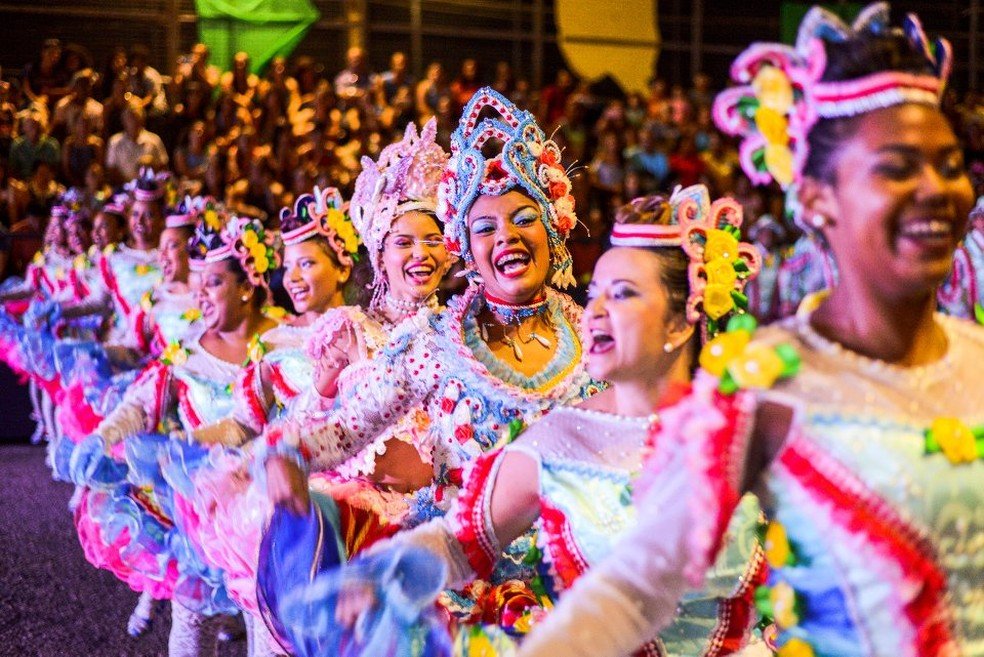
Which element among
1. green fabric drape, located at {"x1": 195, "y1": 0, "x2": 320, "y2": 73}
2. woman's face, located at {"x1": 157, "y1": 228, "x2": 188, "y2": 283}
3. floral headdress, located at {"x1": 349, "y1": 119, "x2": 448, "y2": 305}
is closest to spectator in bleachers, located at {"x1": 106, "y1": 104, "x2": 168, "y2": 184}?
green fabric drape, located at {"x1": 195, "y1": 0, "x2": 320, "y2": 73}

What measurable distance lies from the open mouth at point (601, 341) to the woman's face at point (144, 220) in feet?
20.9

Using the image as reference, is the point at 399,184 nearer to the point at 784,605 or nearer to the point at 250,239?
the point at 250,239

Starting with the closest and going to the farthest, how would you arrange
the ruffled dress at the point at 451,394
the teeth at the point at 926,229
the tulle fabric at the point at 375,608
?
1. the teeth at the point at 926,229
2. the tulle fabric at the point at 375,608
3. the ruffled dress at the point at 451,394

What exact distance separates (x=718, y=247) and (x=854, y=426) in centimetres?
73

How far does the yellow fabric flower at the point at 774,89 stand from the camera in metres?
1.85

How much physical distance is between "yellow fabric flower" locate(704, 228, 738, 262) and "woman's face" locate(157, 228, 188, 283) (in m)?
4.95

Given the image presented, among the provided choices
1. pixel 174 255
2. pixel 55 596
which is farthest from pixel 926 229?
pixel 174 255

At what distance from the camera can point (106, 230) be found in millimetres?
8969

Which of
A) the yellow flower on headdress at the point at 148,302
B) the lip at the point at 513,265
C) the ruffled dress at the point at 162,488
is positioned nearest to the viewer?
the lip at the point at 513,265

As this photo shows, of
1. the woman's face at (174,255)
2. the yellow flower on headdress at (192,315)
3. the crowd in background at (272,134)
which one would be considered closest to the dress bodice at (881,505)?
the yellow flower on headdress at (192,315)

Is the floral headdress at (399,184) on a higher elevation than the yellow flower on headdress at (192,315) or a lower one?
higher

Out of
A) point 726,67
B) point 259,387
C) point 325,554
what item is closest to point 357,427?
point 325,554

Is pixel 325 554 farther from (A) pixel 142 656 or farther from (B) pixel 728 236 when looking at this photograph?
(A) pixel 142 656

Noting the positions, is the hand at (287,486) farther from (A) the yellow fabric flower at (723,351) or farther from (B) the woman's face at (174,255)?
(B) the woman's face at (174,255)
